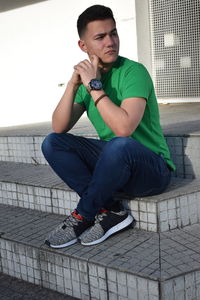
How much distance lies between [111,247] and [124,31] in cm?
416

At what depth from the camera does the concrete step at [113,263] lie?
79.0 inches

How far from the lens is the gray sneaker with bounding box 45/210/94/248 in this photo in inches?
97.4

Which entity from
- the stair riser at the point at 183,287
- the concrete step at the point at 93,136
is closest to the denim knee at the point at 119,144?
the stair riser at the point at 183,287

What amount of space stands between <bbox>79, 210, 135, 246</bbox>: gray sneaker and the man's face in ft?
A: 3.00

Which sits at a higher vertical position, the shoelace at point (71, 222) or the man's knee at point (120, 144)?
the man's knee at point (120, 144)

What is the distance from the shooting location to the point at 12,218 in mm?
3182

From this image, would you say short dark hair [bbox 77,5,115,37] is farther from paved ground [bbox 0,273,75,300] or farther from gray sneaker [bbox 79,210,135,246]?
paved ground [bbox 0,273,75,300]

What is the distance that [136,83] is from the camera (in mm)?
2395

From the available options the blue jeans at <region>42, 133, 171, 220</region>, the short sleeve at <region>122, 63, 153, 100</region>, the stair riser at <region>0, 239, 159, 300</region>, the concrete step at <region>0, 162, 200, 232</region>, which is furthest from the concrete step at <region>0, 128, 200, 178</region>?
the stair riser at <region>0, 239, 159, 300</region>

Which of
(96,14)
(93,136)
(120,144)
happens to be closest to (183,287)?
(120,144)

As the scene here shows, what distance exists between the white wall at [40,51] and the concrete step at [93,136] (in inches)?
93.0

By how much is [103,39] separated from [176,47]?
3.58m

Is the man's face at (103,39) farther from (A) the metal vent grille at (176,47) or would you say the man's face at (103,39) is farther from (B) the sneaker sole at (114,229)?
(A) the metal vent grille at (176,47)

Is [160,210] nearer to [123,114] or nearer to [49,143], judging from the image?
[123,114]
